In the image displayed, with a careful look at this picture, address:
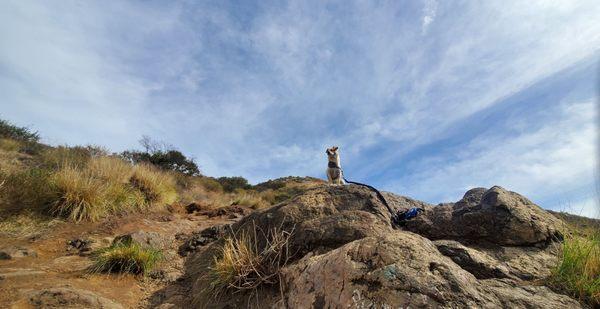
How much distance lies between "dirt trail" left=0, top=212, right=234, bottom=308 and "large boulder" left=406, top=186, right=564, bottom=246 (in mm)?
4083

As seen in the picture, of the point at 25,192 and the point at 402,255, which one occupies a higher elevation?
the point at 25,192

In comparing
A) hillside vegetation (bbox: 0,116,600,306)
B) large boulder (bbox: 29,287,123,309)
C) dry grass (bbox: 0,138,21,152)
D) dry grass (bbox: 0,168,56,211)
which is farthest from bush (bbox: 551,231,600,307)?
dry grass (bbox: 0,138,21,152)

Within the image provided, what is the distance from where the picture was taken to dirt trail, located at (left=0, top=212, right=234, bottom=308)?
14.7ft

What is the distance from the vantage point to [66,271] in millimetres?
5375

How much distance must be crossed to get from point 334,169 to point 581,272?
201 inches

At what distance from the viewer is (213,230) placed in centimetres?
766

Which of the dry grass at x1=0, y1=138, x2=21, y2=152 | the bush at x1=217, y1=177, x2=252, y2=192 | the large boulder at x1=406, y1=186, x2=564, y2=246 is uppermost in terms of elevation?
the bush at x1=217, y1=177, x2=252, y2=192

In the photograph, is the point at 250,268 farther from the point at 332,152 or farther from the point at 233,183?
the point at 233,183

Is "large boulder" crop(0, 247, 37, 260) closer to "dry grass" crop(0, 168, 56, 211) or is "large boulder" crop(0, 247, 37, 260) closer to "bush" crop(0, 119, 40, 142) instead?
"dry grass" crop(0, 168, 56, 211)

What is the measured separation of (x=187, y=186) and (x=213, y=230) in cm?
965

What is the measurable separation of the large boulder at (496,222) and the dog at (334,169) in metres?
2.75

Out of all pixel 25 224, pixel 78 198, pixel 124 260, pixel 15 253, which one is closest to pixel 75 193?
pixel 78 198

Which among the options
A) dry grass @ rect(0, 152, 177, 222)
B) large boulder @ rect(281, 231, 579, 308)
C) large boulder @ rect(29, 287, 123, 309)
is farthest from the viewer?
dry grass @ rect(0, 152, 177, 222)

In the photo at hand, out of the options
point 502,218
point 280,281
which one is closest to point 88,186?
point 280,281
